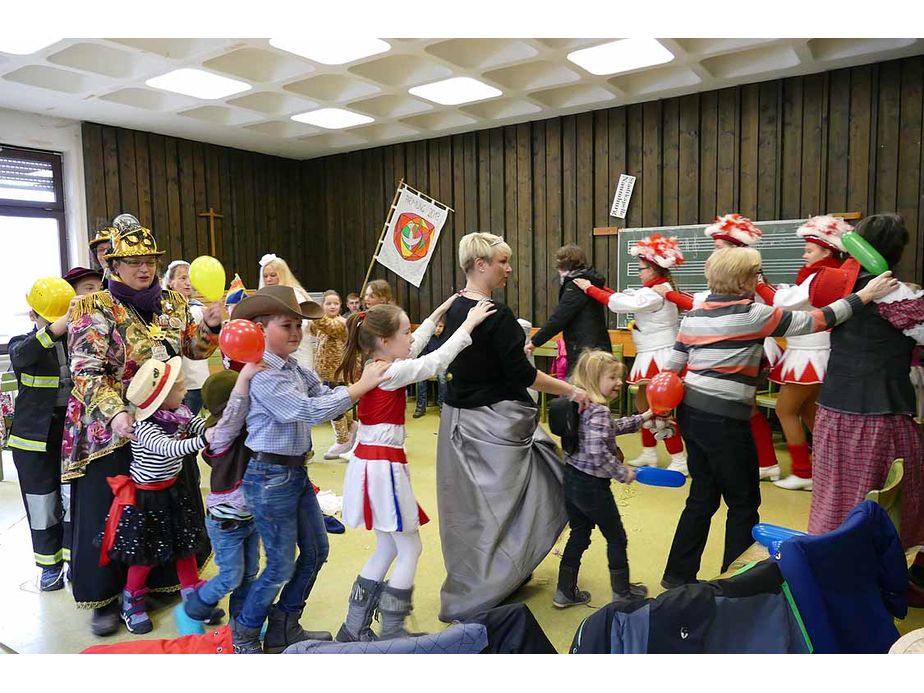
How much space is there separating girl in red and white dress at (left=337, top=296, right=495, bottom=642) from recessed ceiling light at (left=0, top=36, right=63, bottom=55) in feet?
11.4

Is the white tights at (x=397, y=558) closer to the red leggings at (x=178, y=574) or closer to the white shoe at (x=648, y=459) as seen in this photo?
the red leggings at (x=178, y=574)

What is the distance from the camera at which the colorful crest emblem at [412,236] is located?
24.8 ft

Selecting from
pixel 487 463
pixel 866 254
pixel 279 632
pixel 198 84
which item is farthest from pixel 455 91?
pixel 279 632

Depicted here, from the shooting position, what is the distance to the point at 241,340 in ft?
6.21

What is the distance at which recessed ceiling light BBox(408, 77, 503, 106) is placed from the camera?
18.0 ft

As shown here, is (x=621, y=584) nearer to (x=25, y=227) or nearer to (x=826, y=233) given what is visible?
(x=826, y=233)

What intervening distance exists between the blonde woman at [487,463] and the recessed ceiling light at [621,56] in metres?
2.93

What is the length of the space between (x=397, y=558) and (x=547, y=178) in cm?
519

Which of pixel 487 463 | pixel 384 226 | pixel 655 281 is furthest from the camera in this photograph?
pixel 384 226

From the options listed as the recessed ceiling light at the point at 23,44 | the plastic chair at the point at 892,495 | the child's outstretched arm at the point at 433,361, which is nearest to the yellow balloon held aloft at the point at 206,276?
the child's outstretched arm at the point at 433,361

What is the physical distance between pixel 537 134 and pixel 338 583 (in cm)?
514

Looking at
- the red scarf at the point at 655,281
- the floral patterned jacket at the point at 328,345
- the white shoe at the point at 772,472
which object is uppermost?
the red scarf at the point at 655,281

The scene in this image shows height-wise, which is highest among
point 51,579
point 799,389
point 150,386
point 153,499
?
point 150,386
